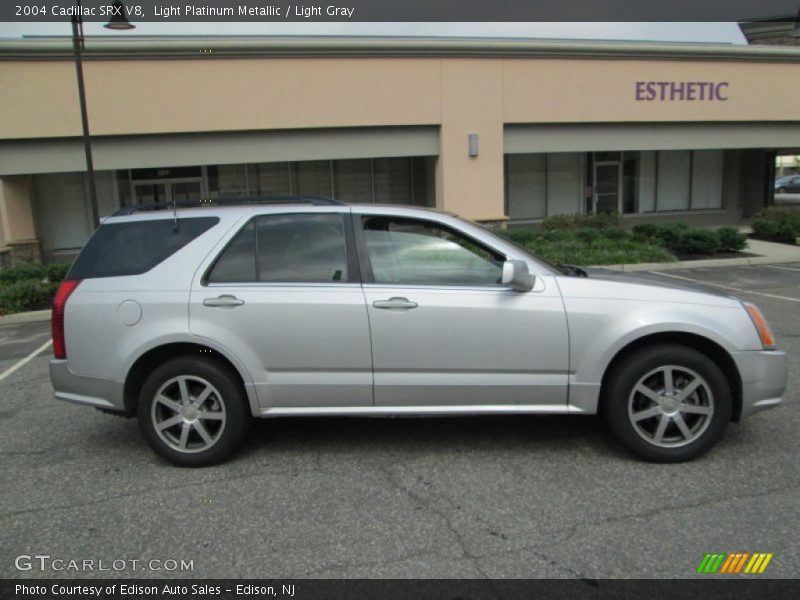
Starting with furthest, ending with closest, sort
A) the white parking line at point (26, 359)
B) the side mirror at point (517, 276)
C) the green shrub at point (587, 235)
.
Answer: the green shrub at point (587, 235) → the white parking line at point (26, 359) → the side mirror at point (517, 276)

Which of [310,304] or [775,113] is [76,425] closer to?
[310,304]

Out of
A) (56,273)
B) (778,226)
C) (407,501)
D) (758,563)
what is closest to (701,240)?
(778,226)

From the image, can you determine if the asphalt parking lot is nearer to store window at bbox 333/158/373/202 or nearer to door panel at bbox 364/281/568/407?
door panel at bbox 364/281/568/407

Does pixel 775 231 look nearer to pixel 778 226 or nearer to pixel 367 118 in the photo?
pixel 778 226

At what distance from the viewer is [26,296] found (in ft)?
38.8

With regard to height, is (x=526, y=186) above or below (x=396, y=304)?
above

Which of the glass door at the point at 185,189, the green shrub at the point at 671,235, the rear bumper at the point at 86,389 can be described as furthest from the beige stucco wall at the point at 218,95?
the rear bumper at the point at 86,389

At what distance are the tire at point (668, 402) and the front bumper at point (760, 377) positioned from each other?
113 millimetres

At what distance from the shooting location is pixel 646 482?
13.1ft

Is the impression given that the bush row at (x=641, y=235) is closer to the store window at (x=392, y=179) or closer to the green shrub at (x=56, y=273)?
the store window at (x=392, y=179)

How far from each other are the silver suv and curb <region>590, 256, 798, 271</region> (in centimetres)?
1047

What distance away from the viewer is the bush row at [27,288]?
38.0 feet

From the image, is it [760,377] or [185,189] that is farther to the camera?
[185,189]

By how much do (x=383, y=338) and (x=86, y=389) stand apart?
203 centimetres
